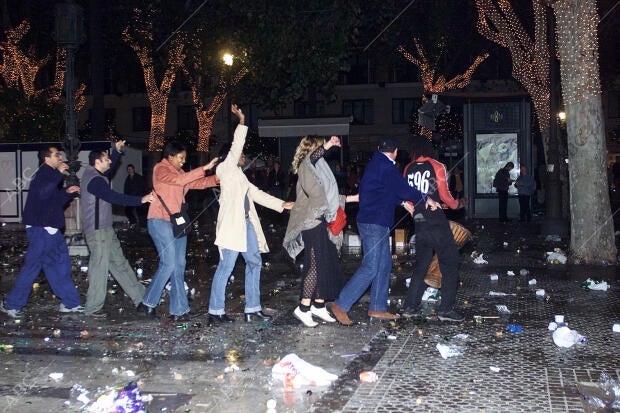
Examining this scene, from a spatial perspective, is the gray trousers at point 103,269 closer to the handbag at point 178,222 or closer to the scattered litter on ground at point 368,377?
the handbag at point 178,222

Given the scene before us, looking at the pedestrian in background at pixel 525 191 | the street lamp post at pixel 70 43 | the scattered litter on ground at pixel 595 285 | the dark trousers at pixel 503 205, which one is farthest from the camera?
the dark trousers at pixel 503 205

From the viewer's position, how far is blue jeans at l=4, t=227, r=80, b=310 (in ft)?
27.1

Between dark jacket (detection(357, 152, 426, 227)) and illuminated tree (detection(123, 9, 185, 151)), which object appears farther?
illuminated tree (detection(123, 9, 185, 151))

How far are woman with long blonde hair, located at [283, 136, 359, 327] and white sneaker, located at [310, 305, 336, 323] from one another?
0.06 ft

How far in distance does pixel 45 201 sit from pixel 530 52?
17544 millimetres

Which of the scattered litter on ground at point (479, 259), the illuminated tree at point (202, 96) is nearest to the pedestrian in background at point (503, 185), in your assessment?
the scattered litter on ground at point (479, 259)

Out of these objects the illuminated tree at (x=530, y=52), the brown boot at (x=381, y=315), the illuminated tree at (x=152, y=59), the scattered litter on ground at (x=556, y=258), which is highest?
the illuminated tree at (x=152, y=59)

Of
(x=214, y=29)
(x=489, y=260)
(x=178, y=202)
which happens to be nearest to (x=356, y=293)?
(x=178, y=202)

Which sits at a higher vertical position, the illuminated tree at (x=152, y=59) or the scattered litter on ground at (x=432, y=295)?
the illuminated tree at (x=152, y=59)

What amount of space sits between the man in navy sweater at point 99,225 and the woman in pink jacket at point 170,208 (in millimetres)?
349

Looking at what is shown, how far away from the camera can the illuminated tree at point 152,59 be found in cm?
2605

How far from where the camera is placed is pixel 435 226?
777 centimetres

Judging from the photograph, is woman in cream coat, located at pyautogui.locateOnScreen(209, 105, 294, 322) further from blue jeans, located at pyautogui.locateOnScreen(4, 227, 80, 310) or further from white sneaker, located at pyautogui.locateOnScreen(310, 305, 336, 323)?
blue jeans, located at pyautogui.locateOnScreen(4, 227, 80, 310)

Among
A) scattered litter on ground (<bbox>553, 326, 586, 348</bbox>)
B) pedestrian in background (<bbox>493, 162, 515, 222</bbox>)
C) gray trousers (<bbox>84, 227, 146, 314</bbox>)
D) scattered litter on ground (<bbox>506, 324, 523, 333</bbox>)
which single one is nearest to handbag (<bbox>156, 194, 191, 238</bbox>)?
gray trousers (<bbox>84, 227, 146, 314</bbox>)
